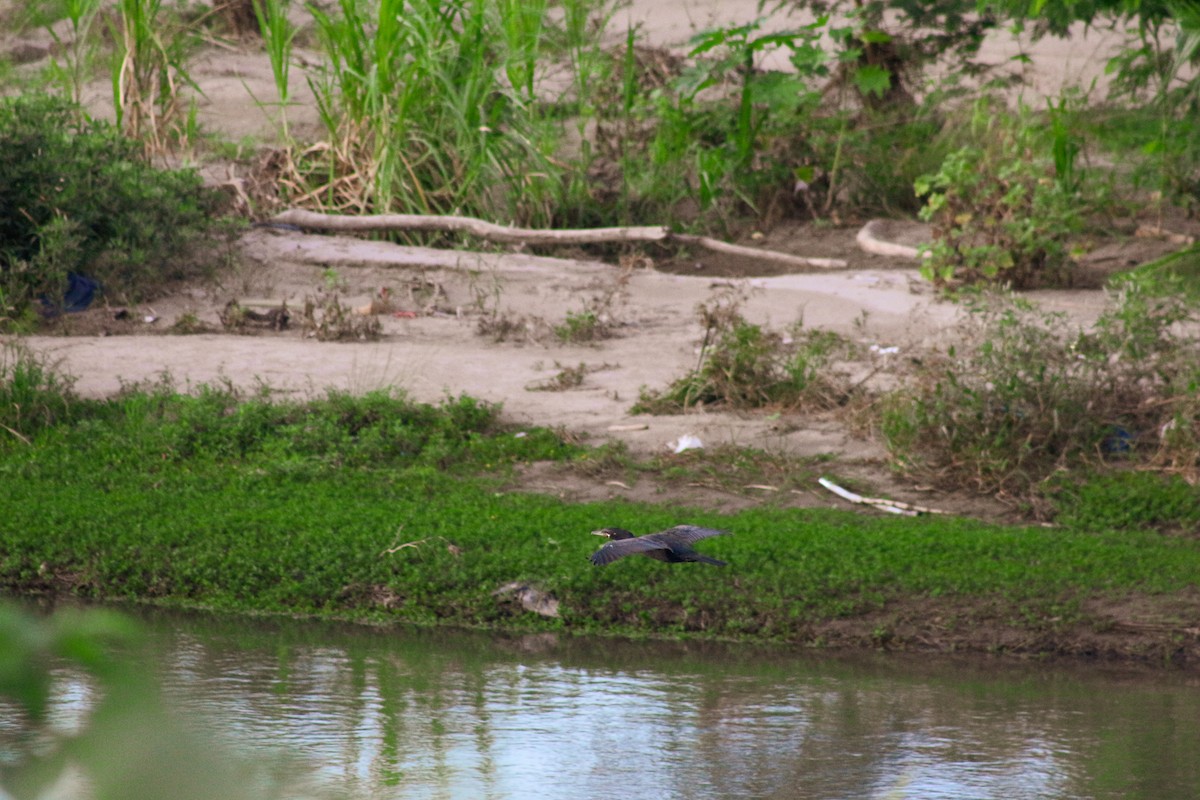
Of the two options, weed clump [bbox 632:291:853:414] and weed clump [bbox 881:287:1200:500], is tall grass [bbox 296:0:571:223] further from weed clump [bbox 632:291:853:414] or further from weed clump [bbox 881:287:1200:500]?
weed clump [bbox 881:287:1200:500]

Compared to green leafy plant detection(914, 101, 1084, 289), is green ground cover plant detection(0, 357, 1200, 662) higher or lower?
lower

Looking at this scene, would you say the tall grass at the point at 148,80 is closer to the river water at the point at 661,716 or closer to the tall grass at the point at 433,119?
the tall grass at the point at 433,119

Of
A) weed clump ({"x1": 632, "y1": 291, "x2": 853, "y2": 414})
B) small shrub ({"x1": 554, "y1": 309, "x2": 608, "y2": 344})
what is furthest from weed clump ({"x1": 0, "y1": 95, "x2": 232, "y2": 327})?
weed clump ({"x1": 632, "y1": 291, "x2": 853, "y2": 414})

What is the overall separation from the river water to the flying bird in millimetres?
587

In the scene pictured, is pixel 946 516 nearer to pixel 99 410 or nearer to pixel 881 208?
pixel 99 410

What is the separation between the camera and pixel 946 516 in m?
5.95

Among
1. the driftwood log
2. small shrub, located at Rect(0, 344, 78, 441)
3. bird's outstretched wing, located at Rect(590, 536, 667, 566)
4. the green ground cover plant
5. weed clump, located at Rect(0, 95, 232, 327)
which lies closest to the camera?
bird's outstretched wing, located at Rect(590, 536, 667, 566)

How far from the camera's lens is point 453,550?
5.39 m

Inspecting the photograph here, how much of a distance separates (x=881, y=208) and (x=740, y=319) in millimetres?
4642

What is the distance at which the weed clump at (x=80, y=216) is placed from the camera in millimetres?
8180

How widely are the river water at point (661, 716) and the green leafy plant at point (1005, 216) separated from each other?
4.63m

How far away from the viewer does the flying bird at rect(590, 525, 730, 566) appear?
3.49m

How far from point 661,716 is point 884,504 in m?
2.15

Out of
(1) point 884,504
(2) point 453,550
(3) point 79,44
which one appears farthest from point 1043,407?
(3) point 79,44
